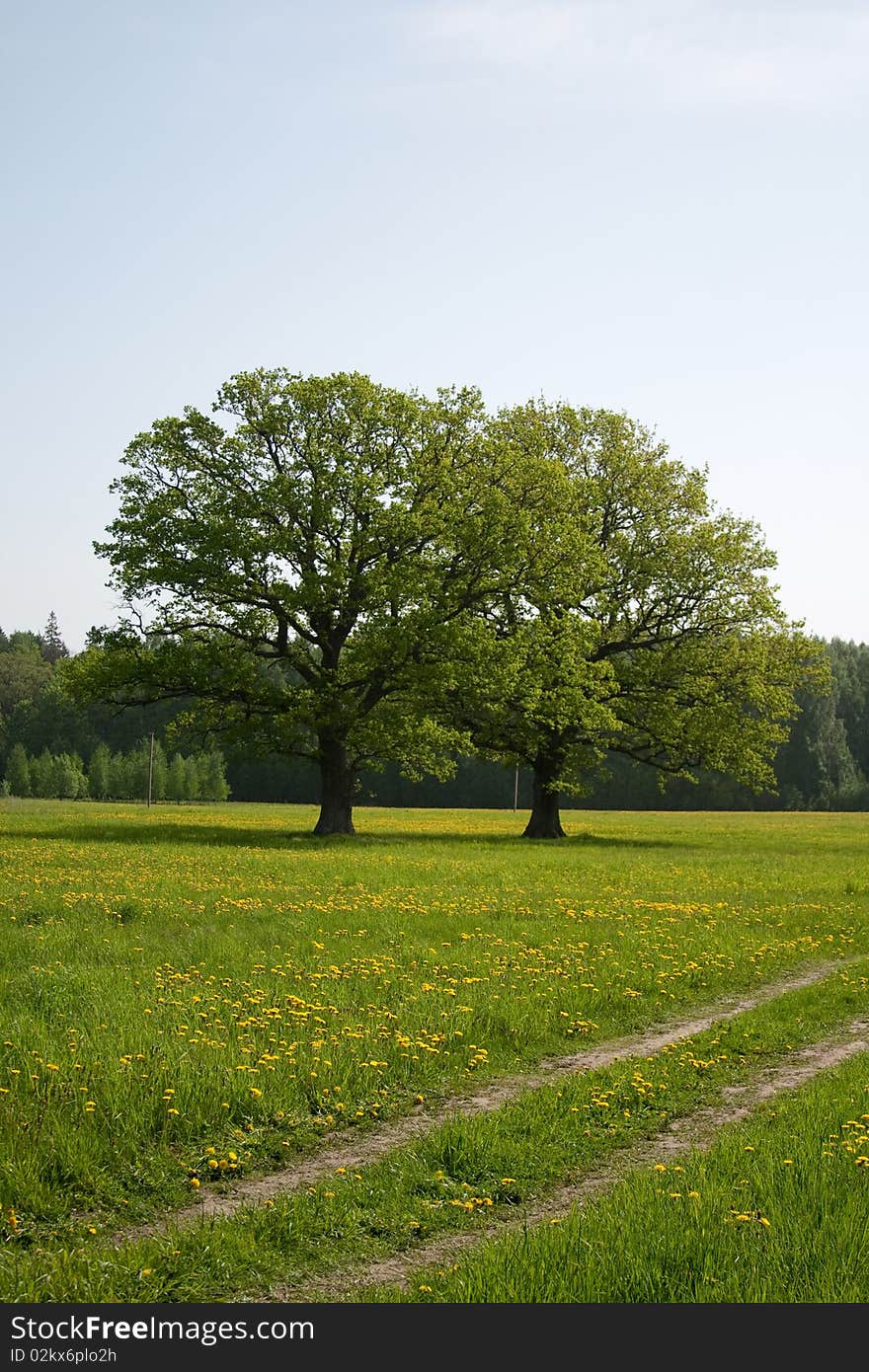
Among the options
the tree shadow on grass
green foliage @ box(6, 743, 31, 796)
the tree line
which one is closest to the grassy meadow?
the tree shadow on grass

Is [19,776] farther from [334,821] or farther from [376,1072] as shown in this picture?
[376,1072]

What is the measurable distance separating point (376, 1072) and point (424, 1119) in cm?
96

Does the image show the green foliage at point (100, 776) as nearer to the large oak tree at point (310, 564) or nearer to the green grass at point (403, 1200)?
the large oak tree at point (310, 564)

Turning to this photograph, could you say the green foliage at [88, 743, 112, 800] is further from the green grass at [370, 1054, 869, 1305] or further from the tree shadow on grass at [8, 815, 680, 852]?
the green grass at [370, 1054, 869, 1305]

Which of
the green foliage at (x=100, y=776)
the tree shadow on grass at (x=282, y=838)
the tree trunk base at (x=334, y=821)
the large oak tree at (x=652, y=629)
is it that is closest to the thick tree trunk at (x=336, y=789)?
the tree trunk base at (x=334, y=821)

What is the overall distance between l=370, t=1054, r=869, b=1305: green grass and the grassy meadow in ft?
A: 0.08

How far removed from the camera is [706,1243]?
6.21 metres

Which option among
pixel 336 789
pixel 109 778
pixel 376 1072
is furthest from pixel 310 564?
pixel 109 778

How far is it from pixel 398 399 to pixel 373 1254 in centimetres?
3681

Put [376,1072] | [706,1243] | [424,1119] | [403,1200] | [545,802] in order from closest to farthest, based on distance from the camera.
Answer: [706,1243], [403,1200], [424,1119], [376,1072], [545,802]

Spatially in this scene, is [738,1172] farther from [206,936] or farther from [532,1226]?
[206,936]

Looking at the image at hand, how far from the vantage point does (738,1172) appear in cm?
747

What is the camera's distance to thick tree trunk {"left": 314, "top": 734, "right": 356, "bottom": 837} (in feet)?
136
